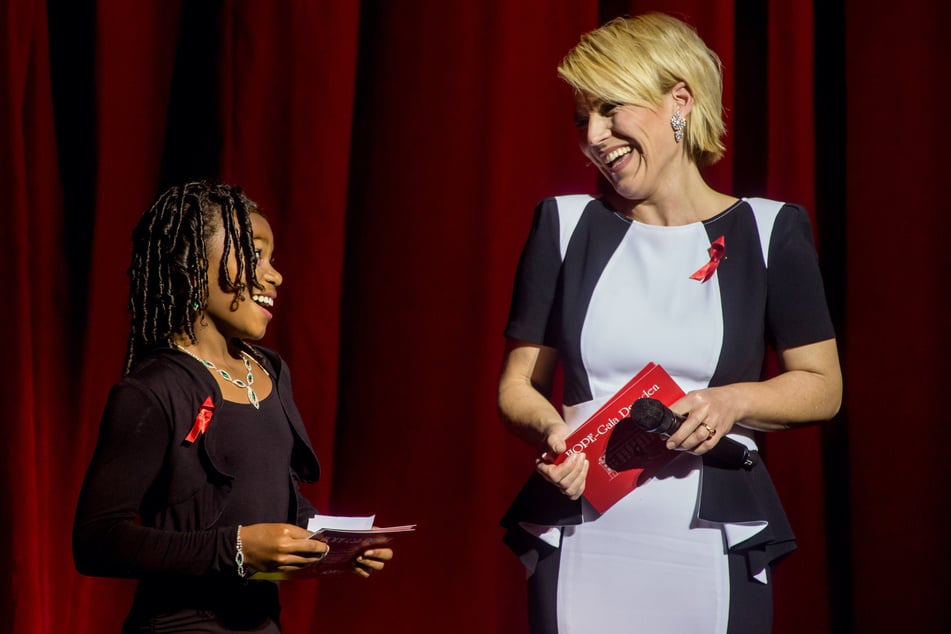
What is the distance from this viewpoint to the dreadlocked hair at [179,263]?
4.70 feet

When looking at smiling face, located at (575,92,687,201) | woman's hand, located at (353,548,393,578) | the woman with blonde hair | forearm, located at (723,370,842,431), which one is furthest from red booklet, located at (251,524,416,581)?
smiling face, located at (575,92,687,201)

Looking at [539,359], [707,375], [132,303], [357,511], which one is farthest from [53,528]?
[707,375]

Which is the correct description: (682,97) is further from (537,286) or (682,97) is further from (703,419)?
(703,419)

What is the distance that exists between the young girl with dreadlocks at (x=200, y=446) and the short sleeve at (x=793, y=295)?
59 cm

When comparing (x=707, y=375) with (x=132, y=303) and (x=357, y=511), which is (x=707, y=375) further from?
(x=357, y=511)

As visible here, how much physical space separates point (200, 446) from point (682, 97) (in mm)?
769

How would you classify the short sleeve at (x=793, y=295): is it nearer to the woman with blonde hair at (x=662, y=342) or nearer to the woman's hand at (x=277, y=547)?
the woman with blonde hair at (x=662, y=342)

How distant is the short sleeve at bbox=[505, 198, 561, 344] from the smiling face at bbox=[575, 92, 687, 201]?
0.36 feet

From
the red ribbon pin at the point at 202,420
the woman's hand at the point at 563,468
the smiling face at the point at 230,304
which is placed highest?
the smiling face at the point at 230,304

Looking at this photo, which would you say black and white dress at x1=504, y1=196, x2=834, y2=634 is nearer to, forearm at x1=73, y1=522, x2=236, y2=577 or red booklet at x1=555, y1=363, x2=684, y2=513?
red booklet at x1=555, y1=363, x2=684, y2=513

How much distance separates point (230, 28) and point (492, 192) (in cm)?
65

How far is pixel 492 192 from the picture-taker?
7.51 ft

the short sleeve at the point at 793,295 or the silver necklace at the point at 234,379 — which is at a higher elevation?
the short sleeve at the point at 793,295

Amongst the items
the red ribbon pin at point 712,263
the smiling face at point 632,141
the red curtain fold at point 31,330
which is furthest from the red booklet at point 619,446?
the red curtain fold at point 31,330
